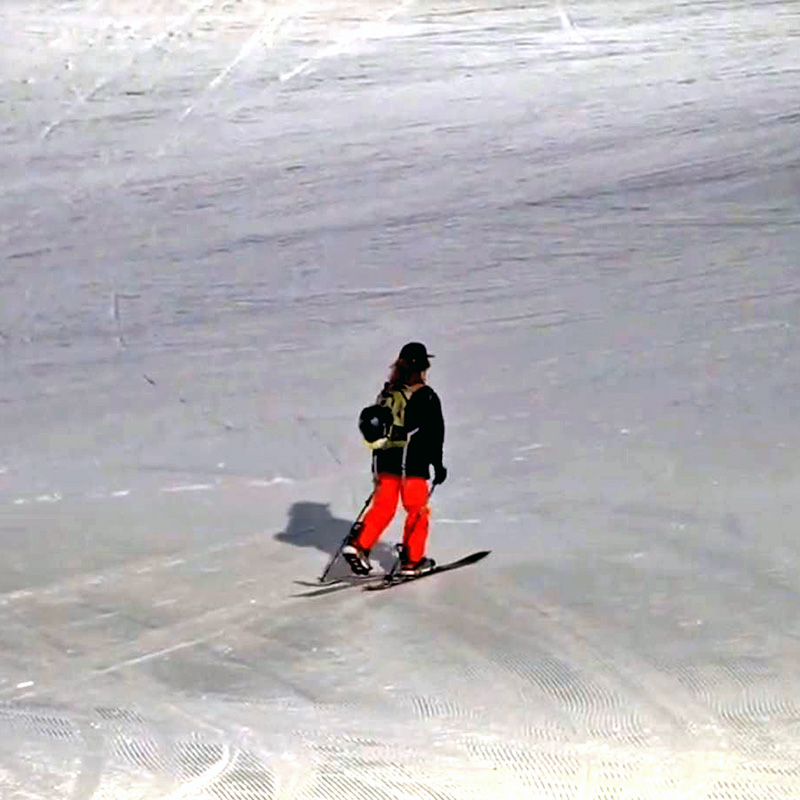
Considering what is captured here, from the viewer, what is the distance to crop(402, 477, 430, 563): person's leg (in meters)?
9.80

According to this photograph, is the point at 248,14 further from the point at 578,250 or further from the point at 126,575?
the point at 126,575

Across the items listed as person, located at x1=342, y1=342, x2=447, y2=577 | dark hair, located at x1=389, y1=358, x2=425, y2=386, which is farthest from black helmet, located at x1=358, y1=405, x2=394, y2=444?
dark hair, located at x1=389, y1=358, x2=425, y2=386

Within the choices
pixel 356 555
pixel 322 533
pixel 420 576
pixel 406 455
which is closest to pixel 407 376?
pixel 406 455

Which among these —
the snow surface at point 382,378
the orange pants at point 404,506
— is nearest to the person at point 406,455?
the orange pants at point 404,506

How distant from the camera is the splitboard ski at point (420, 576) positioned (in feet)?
32.4

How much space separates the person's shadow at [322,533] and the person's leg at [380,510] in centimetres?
42

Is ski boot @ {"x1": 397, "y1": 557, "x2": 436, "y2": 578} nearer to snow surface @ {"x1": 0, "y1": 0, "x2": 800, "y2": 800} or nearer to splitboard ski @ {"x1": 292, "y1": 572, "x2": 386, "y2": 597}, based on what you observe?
splitboard ski @ {"x1": 292, "y1": 572, "x2": 386, "y2": 597}

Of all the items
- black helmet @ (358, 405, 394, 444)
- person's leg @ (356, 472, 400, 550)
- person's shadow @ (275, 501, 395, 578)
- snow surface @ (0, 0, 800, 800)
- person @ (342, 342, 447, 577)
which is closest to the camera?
snow surface @ (0, 0, 800, 800)

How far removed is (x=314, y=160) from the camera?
17.5 meters

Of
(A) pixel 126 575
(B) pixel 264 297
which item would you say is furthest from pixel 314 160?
(A) pixel 126 575

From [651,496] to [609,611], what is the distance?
2.66 m

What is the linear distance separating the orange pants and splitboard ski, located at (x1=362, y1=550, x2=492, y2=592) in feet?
0.42

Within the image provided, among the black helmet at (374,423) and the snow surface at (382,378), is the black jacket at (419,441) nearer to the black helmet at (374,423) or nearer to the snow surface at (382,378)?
the black helmet at (374,423)

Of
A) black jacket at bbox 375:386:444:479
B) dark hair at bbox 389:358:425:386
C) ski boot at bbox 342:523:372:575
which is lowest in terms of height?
ski boot at bbox 342:523:372:575
